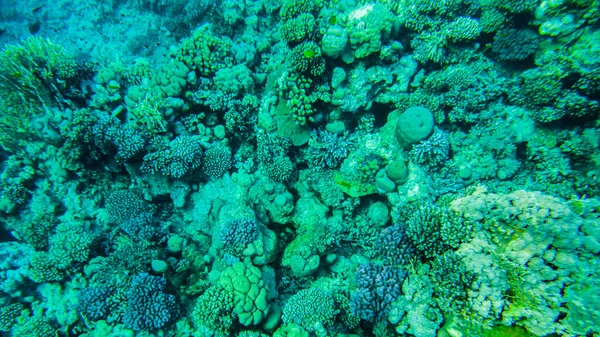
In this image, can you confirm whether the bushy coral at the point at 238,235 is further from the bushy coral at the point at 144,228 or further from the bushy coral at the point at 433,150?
the bushy coral at the point at 433,150

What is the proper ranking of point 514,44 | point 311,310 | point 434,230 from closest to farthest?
point 434,230 < point 311,310 < point 514,44

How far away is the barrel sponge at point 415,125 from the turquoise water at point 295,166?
3 cm

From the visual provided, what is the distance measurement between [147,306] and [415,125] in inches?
239

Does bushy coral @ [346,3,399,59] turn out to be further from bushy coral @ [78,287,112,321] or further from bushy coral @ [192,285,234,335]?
bushy coral @ [78,287,112,321]

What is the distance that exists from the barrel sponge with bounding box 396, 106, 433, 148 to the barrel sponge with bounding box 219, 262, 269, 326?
4030 millimetres

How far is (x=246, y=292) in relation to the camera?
197 inches

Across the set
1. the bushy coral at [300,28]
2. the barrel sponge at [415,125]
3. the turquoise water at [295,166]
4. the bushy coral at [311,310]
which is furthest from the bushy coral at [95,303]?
the barrel sponge at [415,125]

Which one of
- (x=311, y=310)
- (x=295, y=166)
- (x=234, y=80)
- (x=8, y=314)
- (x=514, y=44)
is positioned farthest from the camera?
(x=295, y=166)

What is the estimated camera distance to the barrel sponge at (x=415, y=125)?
18.2 ft

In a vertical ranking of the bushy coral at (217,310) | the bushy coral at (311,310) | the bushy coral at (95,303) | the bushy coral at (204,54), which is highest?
the bushy coral at (204,54)

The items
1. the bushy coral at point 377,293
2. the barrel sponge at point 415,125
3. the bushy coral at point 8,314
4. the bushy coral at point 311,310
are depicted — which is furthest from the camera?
the barrel sponge at point 415,125

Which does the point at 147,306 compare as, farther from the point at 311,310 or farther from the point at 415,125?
the point at 415,125

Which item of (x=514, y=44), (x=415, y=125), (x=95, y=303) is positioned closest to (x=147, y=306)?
(x=95, y=303)

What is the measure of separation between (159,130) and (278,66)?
125 inches
